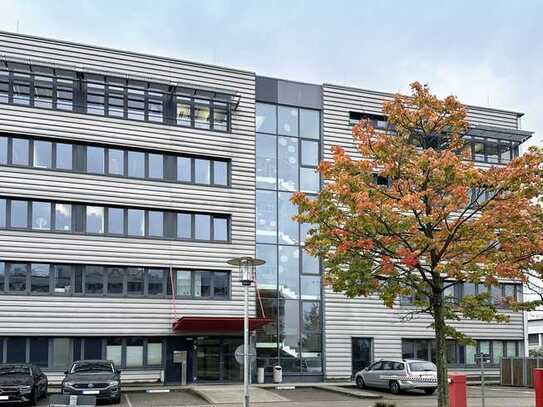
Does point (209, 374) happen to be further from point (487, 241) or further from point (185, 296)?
point (487, 241)

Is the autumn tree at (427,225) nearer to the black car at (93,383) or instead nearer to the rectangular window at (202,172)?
the black car at (93,383)

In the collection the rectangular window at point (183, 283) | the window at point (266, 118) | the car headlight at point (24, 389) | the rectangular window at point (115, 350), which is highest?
the window at point (266, 118)

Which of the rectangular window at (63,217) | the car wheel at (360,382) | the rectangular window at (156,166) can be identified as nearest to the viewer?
the rectangular window at (63,217)

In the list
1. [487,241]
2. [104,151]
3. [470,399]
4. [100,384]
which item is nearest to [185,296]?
[104,151]

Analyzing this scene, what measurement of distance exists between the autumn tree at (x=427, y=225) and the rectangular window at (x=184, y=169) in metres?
15.2

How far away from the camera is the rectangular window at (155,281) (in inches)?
1304

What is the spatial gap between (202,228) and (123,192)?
3979 mm

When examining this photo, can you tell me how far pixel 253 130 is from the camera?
118 feet

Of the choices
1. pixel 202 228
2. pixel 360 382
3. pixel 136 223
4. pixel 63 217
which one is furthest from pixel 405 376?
pixel 63 217

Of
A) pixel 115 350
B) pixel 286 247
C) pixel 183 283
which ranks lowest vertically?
pixel 115 350

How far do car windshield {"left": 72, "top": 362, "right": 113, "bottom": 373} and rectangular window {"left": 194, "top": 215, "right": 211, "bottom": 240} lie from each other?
9.48 meters

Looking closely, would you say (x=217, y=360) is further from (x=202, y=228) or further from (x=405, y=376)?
(x=405, y=376)

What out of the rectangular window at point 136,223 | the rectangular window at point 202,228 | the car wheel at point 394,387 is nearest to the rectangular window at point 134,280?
the rectangular window at point 136,223

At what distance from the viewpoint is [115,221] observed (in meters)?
33.0
